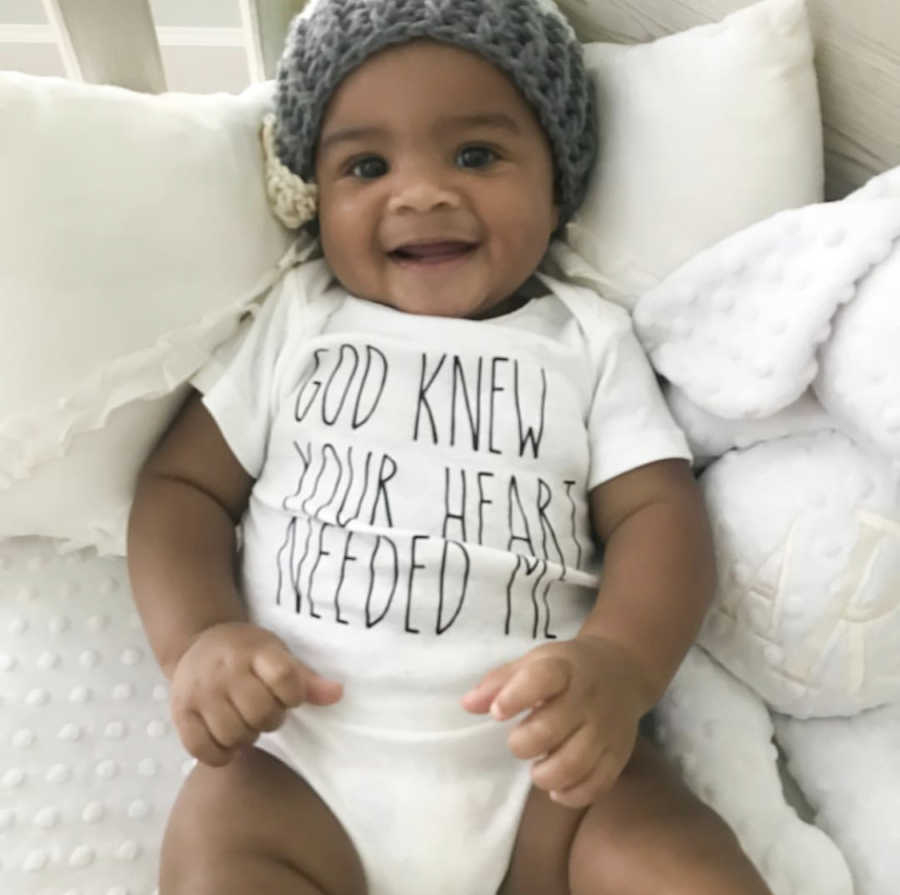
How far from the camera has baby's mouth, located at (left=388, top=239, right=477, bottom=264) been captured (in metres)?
0.83

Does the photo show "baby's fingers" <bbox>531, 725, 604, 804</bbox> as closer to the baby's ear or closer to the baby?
the baby

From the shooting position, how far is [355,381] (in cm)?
80

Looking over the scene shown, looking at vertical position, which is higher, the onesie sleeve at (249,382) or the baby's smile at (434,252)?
the baby's smile at (434,252)

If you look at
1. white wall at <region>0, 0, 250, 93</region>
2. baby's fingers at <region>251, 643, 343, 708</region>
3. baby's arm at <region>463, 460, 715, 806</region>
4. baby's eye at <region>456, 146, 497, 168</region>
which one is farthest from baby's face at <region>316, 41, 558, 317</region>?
white wall at <region>0, 0, 250, 93</region>

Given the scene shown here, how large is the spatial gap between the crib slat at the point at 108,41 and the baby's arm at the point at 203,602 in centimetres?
30

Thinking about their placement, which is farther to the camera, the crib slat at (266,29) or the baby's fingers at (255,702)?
the crib slat at (266,29)

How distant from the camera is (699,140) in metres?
0.82

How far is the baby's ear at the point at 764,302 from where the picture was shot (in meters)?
0.68

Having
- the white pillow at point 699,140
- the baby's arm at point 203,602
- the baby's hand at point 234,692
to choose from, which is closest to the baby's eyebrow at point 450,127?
the white pillow at point 699,140

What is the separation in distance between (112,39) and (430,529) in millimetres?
495

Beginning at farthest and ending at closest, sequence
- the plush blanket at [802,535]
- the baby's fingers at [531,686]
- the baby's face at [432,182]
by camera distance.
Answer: the baby's face at [432,182] < the plush blanket at [802,535] < the baby's fingers at [531,686]

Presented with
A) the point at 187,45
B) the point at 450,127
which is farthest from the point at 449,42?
the point at 187,45

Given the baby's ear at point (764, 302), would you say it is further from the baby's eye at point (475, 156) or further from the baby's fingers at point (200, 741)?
the baby's fingers at point (200, 741)

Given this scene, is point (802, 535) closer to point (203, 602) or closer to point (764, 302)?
point (764, 302)
